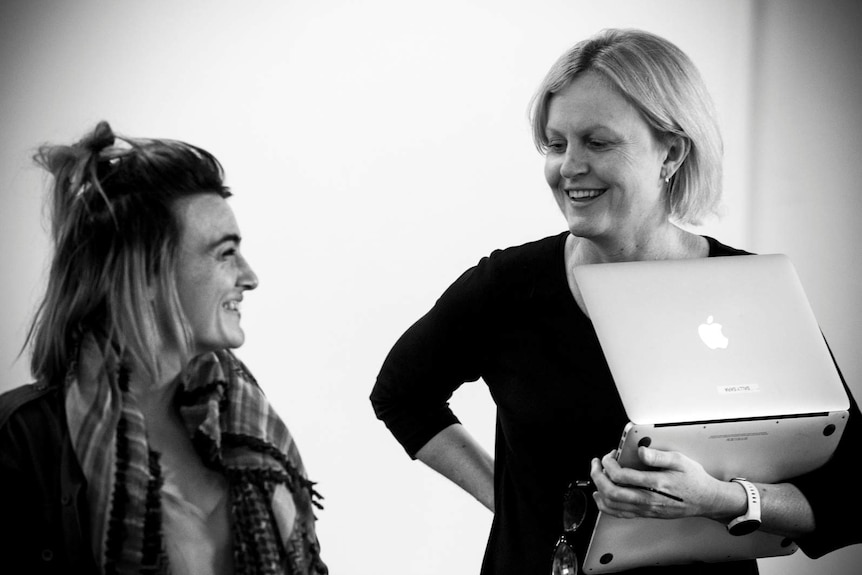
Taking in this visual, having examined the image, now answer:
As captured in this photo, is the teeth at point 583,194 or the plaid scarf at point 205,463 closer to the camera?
the plaid scarf at point 205,463

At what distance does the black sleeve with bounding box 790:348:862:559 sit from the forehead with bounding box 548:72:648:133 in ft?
Answer: 1.63

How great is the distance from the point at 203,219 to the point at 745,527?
32.7 inches

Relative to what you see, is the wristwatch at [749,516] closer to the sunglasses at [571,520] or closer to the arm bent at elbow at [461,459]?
the sunglasses at [571,520]

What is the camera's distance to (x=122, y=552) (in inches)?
43.5

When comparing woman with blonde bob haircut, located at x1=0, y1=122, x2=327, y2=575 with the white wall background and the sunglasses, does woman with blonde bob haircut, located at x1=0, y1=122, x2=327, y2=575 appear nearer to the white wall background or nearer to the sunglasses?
the sunglasses

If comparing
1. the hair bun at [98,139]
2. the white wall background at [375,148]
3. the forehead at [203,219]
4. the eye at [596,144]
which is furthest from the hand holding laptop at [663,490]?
the white wall background at [375,148]

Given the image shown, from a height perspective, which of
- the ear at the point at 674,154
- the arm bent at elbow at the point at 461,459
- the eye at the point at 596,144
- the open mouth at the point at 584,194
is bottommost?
the arm bent at elbow at the point at 461,459

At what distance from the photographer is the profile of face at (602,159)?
1.44 metres

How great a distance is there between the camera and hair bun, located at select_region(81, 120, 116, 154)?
3.87 ft

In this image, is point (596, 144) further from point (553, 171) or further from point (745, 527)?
point (745, 527)

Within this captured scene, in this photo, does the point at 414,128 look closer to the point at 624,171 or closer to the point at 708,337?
the point at 624,171

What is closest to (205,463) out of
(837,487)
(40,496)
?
(40,496)

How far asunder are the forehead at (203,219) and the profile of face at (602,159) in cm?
52

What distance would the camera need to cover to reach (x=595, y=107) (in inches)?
57.2
